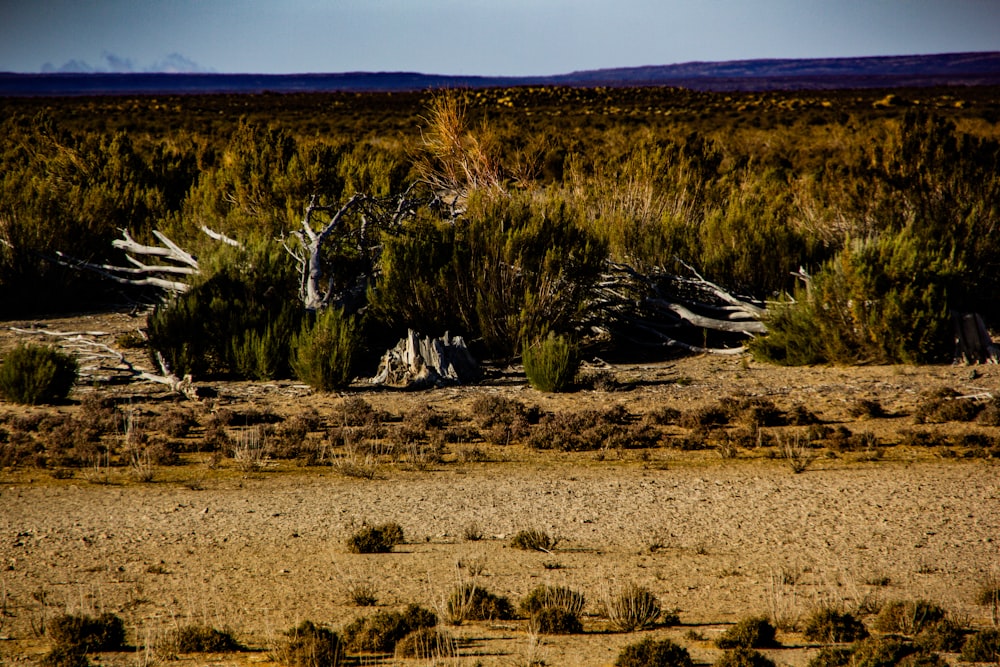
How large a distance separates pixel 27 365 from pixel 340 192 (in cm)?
791

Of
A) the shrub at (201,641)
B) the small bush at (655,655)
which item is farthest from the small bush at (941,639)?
the shrub at (201,641)

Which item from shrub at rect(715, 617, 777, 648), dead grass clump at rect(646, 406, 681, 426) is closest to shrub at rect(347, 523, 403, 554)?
shrub at rect(715, 617, 777, 648)

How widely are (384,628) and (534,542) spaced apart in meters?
1.48

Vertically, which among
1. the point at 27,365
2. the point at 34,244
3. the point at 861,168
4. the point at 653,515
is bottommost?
the point at 653,515

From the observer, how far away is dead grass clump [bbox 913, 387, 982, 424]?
27.2 feet

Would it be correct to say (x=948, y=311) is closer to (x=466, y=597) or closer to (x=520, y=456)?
(x=520, y=456)

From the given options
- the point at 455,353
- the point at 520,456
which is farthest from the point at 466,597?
the point at 455,353

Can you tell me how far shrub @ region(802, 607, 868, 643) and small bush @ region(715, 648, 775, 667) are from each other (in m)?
0.45

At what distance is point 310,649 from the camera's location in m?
3.95

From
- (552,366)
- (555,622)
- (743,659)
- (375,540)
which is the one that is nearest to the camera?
(743,659)

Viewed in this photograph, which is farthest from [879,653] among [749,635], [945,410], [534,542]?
[945,410]

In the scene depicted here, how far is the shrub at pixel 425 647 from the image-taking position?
13.5 feet

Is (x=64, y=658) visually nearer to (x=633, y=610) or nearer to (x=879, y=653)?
(x=633, y=610)

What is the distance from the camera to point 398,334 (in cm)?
1135
